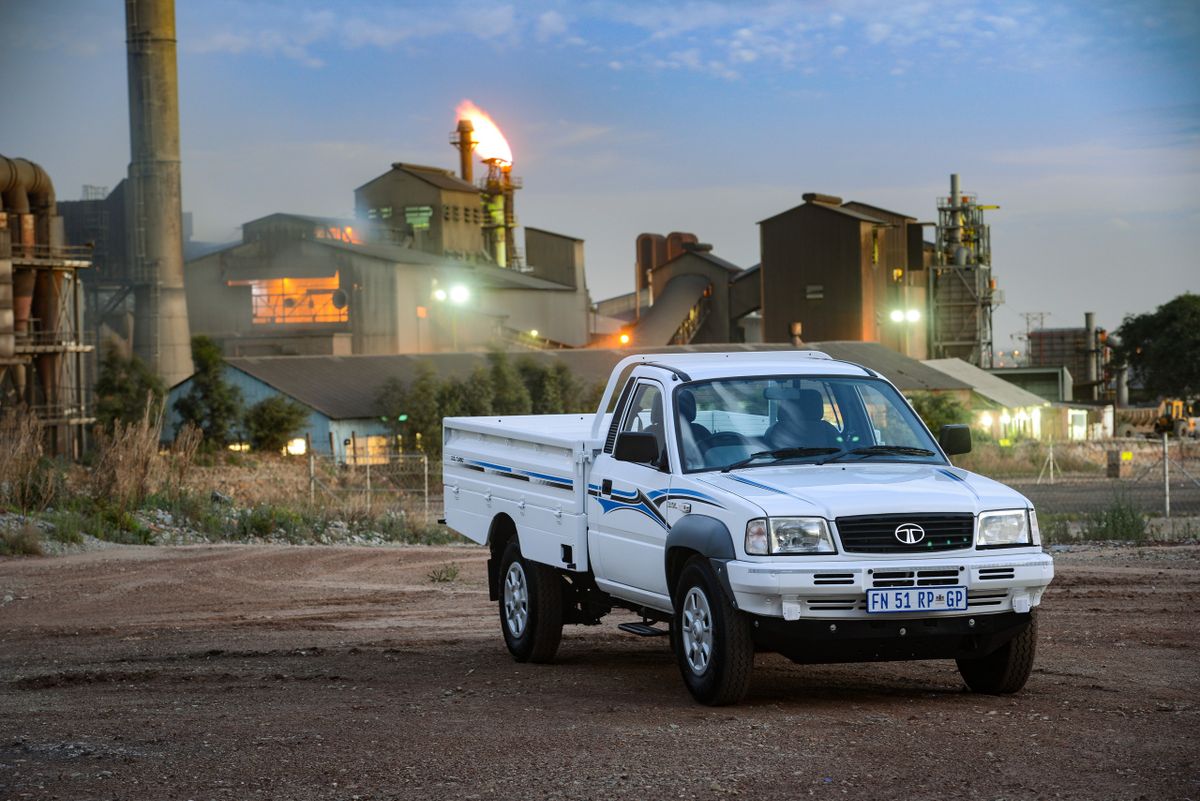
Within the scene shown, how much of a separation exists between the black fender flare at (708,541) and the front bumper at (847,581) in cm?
5

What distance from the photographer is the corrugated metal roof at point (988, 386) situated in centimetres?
7244

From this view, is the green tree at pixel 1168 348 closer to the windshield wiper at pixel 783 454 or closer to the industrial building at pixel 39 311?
the industrial building at pixel 39 311

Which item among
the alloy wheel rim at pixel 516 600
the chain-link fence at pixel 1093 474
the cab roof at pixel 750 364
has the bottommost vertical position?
the chain-link fence at pixel 1093 474

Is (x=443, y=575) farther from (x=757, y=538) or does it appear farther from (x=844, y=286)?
(x=844, y=286)

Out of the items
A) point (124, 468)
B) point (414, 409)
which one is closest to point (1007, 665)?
point (124, 468)

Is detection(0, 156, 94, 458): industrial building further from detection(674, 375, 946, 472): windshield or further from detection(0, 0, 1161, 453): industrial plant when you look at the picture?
detection(674, 375, 946, 472): windshield

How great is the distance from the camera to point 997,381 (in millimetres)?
78250

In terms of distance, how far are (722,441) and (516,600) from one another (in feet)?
8.47

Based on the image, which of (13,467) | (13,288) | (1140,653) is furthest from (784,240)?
(1140,653)

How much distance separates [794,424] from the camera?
9.61 m

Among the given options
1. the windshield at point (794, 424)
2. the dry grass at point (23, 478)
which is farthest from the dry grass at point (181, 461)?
the windshield at point (794, 424)

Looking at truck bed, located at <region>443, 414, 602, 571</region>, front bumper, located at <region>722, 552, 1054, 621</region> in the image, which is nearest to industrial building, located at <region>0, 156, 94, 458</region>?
truck bed, located at <region>443, 414, 602, 571</region>

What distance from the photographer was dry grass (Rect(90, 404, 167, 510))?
23.8 m

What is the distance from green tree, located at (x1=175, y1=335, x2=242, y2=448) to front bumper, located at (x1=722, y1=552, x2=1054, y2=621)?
50.2m
